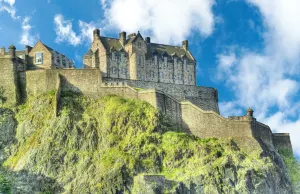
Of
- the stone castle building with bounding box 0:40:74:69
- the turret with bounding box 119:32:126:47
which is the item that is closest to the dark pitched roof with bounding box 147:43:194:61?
the turret with bounding box 119:32:126:47

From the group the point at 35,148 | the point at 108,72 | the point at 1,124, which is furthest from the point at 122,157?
the point at 108,72

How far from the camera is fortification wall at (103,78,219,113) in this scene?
78.5 metres

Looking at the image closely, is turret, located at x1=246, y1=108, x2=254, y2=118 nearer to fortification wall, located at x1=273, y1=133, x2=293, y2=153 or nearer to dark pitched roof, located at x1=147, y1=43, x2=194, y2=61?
fortification wall, located at x1=273, y1=133, x2=293, y2=153

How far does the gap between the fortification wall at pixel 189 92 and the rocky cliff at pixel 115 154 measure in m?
7.44

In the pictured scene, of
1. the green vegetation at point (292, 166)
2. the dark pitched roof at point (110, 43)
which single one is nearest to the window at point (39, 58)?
the dark pitched roof at point (110, 43)

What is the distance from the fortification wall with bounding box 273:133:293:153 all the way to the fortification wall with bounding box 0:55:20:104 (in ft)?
96.7

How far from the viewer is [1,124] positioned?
69.9 metres

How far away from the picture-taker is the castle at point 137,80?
71000 mm

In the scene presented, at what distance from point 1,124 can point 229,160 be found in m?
23.0

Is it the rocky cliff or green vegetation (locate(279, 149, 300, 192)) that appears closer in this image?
the rocky cliff

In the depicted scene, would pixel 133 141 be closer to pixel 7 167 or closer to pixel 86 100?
pixel 86 100

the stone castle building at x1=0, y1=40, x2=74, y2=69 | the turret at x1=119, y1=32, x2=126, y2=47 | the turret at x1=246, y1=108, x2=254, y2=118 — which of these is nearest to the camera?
the turret at x1=246, y1=108, x2=254, y2=118

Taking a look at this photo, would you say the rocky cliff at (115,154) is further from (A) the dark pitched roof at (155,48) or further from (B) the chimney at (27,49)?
(A) the dark pitched roof at (155,48)

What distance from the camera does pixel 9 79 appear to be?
73.2 metres
